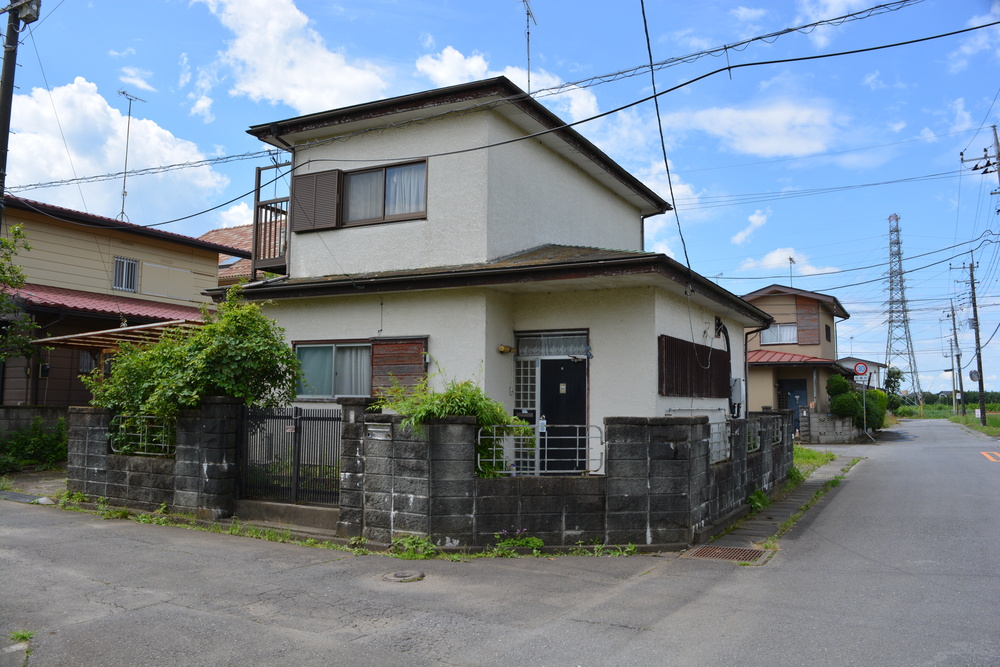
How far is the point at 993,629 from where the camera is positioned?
5.33 meters

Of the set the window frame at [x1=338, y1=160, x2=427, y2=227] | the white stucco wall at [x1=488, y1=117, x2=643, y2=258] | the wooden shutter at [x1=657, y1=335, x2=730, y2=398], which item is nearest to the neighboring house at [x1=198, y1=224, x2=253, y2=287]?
the window frame at [x1=338, y1=160, x2=427, y2=227]

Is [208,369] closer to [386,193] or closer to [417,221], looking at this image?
[417,221]

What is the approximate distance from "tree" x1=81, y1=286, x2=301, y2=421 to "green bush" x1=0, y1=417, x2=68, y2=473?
4858 mm

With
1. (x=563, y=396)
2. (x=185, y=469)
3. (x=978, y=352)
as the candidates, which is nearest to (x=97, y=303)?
(x=185, y=469)

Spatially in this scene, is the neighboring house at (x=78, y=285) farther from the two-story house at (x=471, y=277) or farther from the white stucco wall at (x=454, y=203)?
the white stucco wall at (x=454, y=203)

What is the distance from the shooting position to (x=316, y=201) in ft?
43.1

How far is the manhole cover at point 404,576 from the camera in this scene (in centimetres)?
681

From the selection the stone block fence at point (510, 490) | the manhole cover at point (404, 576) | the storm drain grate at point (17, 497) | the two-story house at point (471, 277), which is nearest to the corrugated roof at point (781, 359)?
the two-story house at point (471, 277)

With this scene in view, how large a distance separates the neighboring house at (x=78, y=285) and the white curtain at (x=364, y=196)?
778cm

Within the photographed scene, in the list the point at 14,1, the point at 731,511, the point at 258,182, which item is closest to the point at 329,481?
the point at 731,511

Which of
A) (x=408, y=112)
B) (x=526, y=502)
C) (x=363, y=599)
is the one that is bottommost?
(x=363, y=599)

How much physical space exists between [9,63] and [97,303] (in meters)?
6.73

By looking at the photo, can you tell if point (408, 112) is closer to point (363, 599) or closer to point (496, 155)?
point (496, 155)

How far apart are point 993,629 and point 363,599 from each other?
4.96 m
